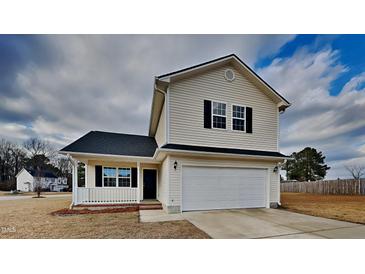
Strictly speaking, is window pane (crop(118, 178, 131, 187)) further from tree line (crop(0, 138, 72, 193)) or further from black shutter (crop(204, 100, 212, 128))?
→ tree line (crop(0, 138, 72, 193))

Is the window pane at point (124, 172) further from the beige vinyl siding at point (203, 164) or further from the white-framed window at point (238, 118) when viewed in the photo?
the white-framed window at point (238, 118)

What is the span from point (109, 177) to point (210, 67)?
758 centimetres

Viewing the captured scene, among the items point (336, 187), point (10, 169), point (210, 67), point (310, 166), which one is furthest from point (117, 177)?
point (310, 166)

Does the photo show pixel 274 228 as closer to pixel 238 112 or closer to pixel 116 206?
pixel 238 112

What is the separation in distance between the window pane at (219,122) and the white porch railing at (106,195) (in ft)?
16.8

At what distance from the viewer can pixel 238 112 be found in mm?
9109

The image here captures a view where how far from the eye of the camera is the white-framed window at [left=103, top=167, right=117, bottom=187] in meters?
10.2

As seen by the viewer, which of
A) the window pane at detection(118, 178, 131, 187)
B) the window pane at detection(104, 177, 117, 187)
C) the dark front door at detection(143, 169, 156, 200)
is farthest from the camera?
the dark front door at detection(143, 169, 156, 200)

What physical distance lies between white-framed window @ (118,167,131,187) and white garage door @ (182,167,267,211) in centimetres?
414

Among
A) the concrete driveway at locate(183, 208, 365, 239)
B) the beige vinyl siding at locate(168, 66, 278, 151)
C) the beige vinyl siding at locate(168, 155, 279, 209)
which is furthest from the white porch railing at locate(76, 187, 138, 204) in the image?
the concrete driveway at locate(183, 208, 365, 239)

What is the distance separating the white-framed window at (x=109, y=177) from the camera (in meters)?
10.2
